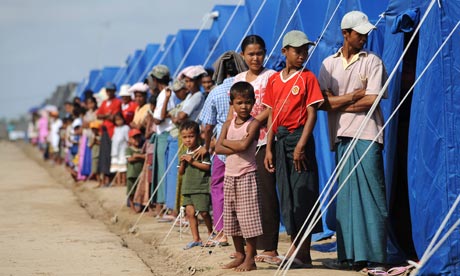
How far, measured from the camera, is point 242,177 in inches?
248

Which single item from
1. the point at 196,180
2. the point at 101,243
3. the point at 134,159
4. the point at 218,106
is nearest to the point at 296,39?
the point at 218,106

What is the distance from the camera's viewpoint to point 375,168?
5.95 m

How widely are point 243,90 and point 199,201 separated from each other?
5.71 feet

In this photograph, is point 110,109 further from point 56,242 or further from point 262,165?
point 262,165

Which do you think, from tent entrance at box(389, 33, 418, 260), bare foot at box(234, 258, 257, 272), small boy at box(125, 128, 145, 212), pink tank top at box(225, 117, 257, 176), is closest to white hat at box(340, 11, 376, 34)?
tent entrance at box(389, 33, 418, 260)

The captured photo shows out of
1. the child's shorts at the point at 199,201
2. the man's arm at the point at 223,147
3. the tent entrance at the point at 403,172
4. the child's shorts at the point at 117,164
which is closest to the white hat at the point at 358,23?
the tent entrance at the point at 403,172

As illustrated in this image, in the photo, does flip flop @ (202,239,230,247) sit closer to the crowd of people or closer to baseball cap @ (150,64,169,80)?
the crowd of people

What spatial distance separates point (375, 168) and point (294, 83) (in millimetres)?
773

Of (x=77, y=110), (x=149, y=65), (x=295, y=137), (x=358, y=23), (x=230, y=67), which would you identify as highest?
(x=149, y=65)

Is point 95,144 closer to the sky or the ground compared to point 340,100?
closer to the ground

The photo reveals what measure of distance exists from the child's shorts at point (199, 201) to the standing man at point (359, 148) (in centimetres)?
186

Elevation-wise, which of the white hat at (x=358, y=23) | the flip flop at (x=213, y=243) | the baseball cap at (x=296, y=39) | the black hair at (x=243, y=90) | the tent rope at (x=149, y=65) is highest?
the tent rope at (x=149, y=65)

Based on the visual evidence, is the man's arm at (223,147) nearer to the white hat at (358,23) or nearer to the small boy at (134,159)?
the white hat at (358,23)

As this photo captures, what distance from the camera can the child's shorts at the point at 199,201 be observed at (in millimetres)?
7762
